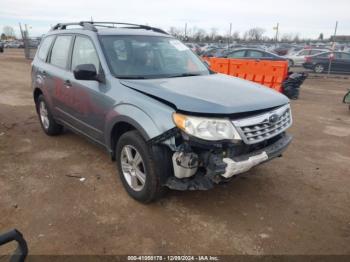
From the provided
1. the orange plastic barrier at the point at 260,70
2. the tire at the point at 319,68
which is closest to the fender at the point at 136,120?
the orange plastic barrier at the point at 260,70

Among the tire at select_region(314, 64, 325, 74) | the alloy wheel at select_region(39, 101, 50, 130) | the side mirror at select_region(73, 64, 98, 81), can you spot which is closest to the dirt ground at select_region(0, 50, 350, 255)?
the alloy wheel at select_region(39, 101, 50, 130)

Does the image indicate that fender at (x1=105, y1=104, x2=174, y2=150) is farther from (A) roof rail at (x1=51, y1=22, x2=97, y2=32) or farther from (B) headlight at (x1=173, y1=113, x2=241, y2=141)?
(A) roof rail at (x1=51, y1=22, x2=97, y2=32)

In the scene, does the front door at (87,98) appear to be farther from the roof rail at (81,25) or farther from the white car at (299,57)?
the white car at (299,57)

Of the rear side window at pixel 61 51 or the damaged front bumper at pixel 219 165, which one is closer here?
the damaged front bumper at pixel 219 165

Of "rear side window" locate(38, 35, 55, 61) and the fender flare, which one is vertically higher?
"rear side window" locate(38, 35, 55, 61)

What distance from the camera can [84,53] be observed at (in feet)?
14.2

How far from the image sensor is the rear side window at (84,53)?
4078 millimetres

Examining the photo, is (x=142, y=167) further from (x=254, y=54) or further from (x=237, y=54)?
(x=254, y=54)

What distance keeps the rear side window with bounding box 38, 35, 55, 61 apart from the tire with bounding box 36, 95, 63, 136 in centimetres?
69

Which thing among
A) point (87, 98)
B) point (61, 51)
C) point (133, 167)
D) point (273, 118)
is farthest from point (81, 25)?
point (273, 118)

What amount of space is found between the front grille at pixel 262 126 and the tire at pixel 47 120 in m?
3.66

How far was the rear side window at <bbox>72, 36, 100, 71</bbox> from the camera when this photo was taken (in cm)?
408

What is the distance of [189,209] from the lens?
3570mm

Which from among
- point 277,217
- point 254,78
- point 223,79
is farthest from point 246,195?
point 254,78
